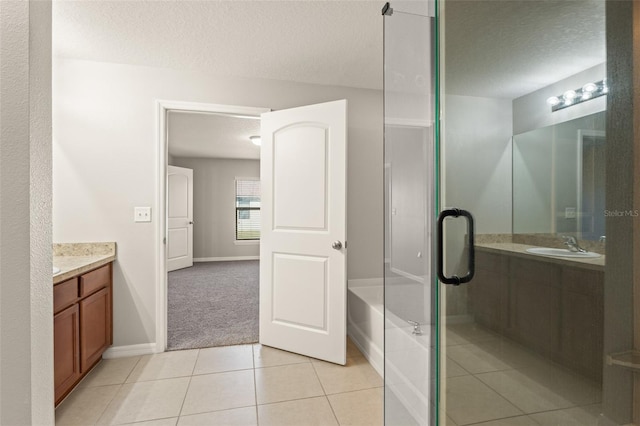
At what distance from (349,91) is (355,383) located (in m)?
2.49

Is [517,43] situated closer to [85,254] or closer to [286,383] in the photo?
[286,383]

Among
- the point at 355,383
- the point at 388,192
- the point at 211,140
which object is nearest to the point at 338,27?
the point at 388,192

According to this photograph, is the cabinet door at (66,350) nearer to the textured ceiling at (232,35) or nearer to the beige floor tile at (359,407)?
the beige floor tile at (359,407)

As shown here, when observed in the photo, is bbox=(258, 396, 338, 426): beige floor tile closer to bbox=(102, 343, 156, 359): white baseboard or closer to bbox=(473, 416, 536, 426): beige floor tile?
bbox=(473, 416, 536, 426): beige floor tile

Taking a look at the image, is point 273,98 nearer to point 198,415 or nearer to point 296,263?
point 296,263

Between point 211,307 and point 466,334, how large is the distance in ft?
10.9

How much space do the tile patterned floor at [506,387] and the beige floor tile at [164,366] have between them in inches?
74.9

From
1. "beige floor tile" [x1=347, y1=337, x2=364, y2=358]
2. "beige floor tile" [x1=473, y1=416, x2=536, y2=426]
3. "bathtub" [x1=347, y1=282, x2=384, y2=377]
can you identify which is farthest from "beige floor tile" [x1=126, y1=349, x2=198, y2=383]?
"beige floor tile" [x1=473, y1=416, x2=536, y2=426]

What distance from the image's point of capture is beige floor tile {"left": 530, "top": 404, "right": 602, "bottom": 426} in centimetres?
77

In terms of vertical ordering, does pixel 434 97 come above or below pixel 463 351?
above

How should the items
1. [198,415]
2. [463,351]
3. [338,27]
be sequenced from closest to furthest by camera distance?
[463,351]
[198,415]
[338,27]

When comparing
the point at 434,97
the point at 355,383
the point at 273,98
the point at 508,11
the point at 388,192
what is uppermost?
the point at 273,98

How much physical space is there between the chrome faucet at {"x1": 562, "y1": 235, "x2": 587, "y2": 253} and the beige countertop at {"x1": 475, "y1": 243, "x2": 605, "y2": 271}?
0.07 ft

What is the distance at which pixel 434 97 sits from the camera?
121cm
